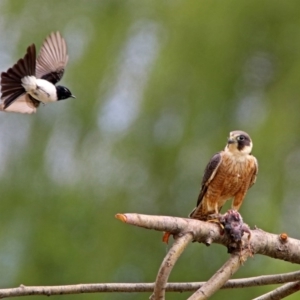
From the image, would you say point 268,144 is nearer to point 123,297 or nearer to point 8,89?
point 123,297

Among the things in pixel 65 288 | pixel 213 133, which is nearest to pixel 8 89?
pixel 65 288

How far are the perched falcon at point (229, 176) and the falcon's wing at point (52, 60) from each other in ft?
2.63

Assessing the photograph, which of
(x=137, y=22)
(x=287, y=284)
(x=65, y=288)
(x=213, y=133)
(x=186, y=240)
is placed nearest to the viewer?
(x=186, y=240)

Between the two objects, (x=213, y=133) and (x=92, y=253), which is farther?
(x=92, y=253)

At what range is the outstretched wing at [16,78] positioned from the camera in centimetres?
335

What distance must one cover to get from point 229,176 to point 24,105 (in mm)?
938

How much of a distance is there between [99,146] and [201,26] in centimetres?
133

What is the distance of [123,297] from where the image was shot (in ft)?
24.9

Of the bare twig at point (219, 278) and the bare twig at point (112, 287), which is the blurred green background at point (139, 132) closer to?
the bare twig at point (112, 287)

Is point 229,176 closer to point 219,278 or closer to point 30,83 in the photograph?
point 30,83

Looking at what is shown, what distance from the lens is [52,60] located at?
3891 mm

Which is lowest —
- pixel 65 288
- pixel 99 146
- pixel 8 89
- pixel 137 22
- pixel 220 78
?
pixel 65 288

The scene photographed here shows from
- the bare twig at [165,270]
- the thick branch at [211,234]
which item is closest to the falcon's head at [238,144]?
the thick branch at [211,234]

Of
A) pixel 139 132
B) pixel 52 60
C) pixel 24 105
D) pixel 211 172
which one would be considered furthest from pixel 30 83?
pixel 139 132
